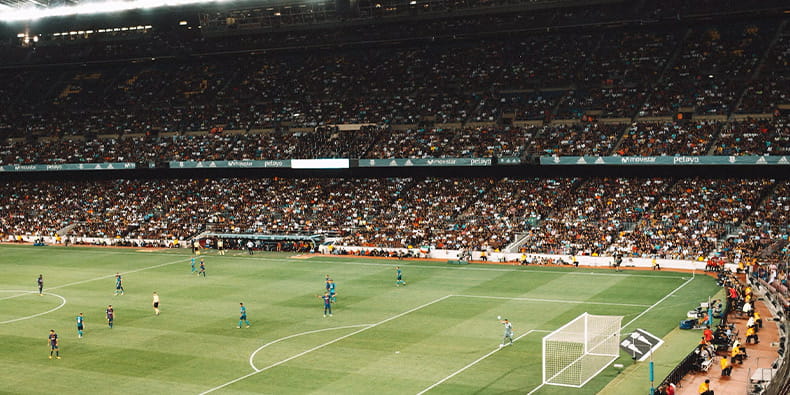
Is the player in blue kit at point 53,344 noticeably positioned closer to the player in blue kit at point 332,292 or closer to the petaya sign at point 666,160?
the player in blue kit at point 332,292

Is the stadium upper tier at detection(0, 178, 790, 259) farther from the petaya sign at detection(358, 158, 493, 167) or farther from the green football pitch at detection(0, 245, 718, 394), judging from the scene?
the green football pitch at detection(0, 245, 718, 394)

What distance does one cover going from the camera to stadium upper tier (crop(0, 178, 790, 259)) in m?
55.7

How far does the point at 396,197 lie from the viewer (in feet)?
237

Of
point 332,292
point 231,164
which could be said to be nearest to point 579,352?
point 332,292

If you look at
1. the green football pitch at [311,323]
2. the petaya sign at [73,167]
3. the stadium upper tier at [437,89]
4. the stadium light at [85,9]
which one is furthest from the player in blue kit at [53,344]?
the petaya sign at [73,167]

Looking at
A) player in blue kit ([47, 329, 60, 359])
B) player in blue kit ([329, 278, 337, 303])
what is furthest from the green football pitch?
player in blue kit ([329, 278, 337, 303])

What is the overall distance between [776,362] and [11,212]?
80.8 meters

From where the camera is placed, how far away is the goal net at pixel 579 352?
29016 mm

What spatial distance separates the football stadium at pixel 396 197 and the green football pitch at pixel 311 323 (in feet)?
0.73

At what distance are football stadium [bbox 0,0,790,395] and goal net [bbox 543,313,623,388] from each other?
0.54 ft

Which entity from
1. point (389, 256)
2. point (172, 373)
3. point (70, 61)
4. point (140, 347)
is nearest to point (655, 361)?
point (172, 373)

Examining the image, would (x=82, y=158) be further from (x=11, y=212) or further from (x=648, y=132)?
(x=648, y=132)

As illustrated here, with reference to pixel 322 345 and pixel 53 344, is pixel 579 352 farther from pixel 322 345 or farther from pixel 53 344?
pixel 53 344

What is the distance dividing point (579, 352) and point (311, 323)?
1440cm
